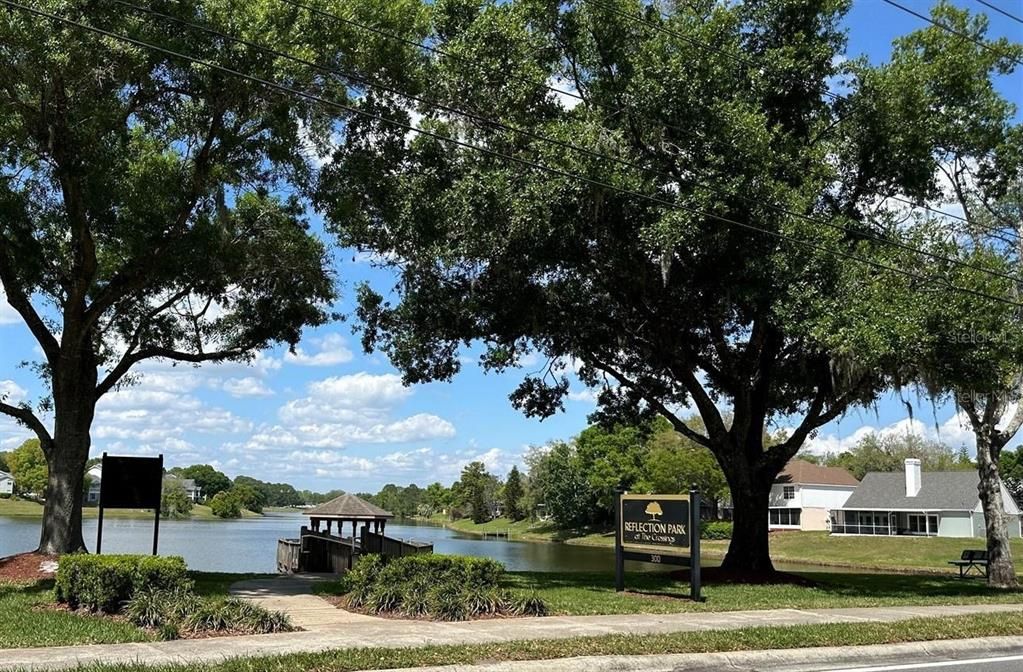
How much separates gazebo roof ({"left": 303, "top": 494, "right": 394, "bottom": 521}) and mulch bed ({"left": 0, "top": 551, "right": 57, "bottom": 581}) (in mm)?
8245

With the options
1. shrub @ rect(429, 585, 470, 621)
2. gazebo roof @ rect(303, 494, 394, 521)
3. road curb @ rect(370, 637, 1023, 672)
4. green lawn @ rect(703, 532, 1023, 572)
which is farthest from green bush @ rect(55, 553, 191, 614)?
green lawn @ rect(703, 532, 1023, 572)

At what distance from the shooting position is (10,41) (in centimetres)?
1379

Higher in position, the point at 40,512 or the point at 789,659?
the point at 789,659

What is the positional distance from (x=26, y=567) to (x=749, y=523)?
15.6m

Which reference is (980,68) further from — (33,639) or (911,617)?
(33,639)

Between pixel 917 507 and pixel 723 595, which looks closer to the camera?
pixel 723 595

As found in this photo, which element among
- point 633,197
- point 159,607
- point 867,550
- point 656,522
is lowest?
point 867,550

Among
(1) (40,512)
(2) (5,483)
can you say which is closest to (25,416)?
(1) (40,512)

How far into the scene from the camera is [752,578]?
21.2 metres

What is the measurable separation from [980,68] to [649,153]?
24.8 ft

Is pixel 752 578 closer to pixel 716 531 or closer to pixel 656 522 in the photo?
pixel 656 522

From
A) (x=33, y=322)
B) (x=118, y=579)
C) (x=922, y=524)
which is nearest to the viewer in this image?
(x=118, y=579)

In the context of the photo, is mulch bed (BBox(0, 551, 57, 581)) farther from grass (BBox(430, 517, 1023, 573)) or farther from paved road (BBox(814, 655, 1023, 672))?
grass (BBox(430, 517, 1023, 573))

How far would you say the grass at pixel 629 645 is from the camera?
913 centimetres
